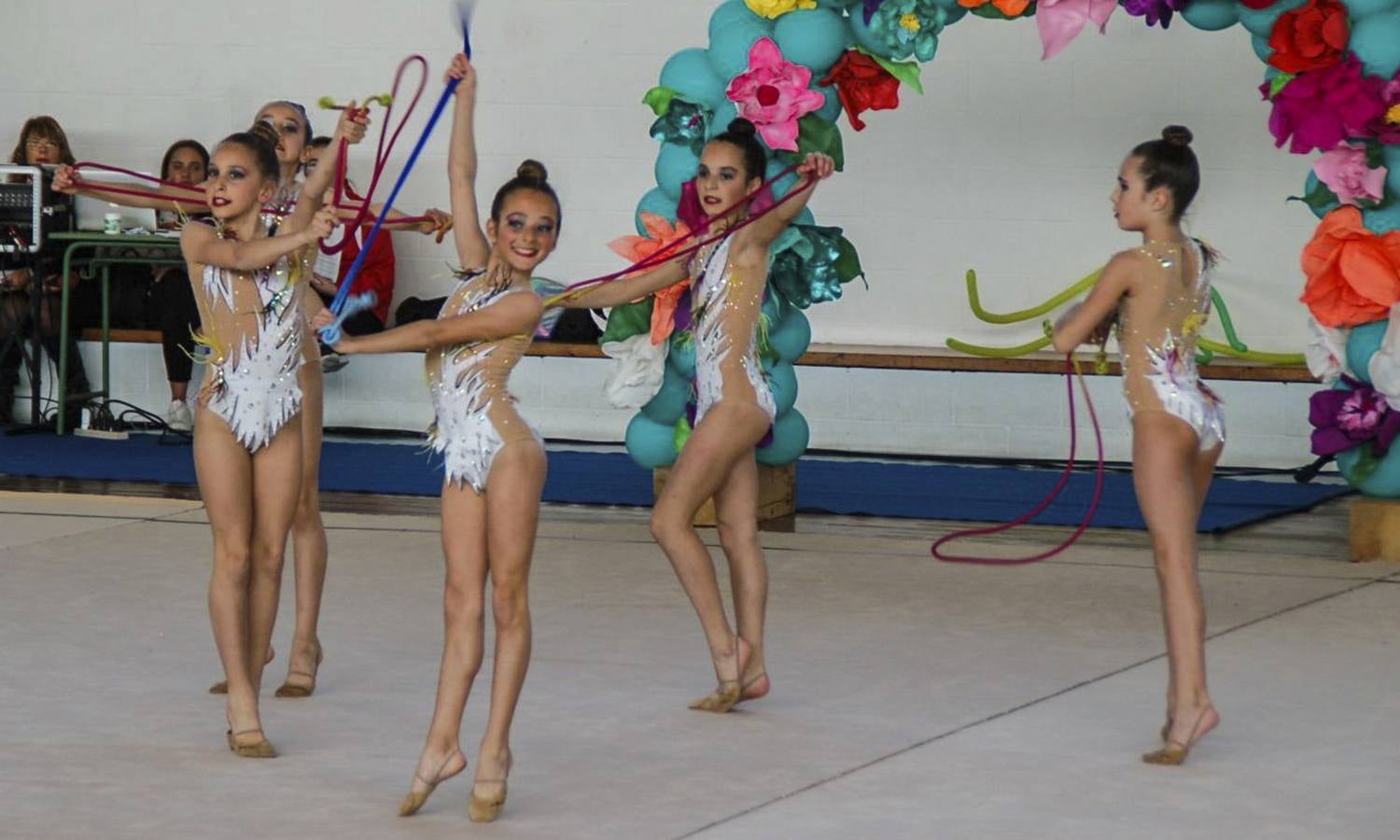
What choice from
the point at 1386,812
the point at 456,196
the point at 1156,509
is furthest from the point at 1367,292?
the point at 456,196

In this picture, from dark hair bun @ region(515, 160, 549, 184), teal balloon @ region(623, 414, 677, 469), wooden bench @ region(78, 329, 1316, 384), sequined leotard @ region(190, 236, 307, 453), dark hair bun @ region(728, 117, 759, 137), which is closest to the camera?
sequined leotard @ region(190, 236, 307, 453)

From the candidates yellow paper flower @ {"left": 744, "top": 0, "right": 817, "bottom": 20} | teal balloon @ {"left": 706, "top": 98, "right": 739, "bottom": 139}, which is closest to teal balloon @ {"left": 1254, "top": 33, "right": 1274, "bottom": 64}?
yellow paper flower @ {"left": 744, "top": 0, "right": 817, "bottom": 20}

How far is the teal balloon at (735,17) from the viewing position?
6.84 m

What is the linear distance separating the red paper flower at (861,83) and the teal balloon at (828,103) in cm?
2

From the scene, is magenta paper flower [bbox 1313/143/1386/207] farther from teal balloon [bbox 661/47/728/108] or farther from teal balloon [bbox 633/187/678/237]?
teal balloon [bbox 633/187/678/237]

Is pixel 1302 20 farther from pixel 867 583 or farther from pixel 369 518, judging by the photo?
pixel 369 518

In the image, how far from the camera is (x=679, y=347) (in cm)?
653

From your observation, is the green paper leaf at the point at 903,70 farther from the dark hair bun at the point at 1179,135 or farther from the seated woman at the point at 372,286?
the seated woman at the point at 372,286

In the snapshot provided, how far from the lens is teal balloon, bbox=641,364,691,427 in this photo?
7.18 m

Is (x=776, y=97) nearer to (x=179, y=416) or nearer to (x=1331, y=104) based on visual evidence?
(x=1331, y=104)

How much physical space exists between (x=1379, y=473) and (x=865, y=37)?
2.24m

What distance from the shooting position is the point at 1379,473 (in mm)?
6703

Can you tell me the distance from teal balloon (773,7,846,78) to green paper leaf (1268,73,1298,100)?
54.9 inches

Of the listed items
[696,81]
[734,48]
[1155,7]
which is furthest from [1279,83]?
[696,81]
